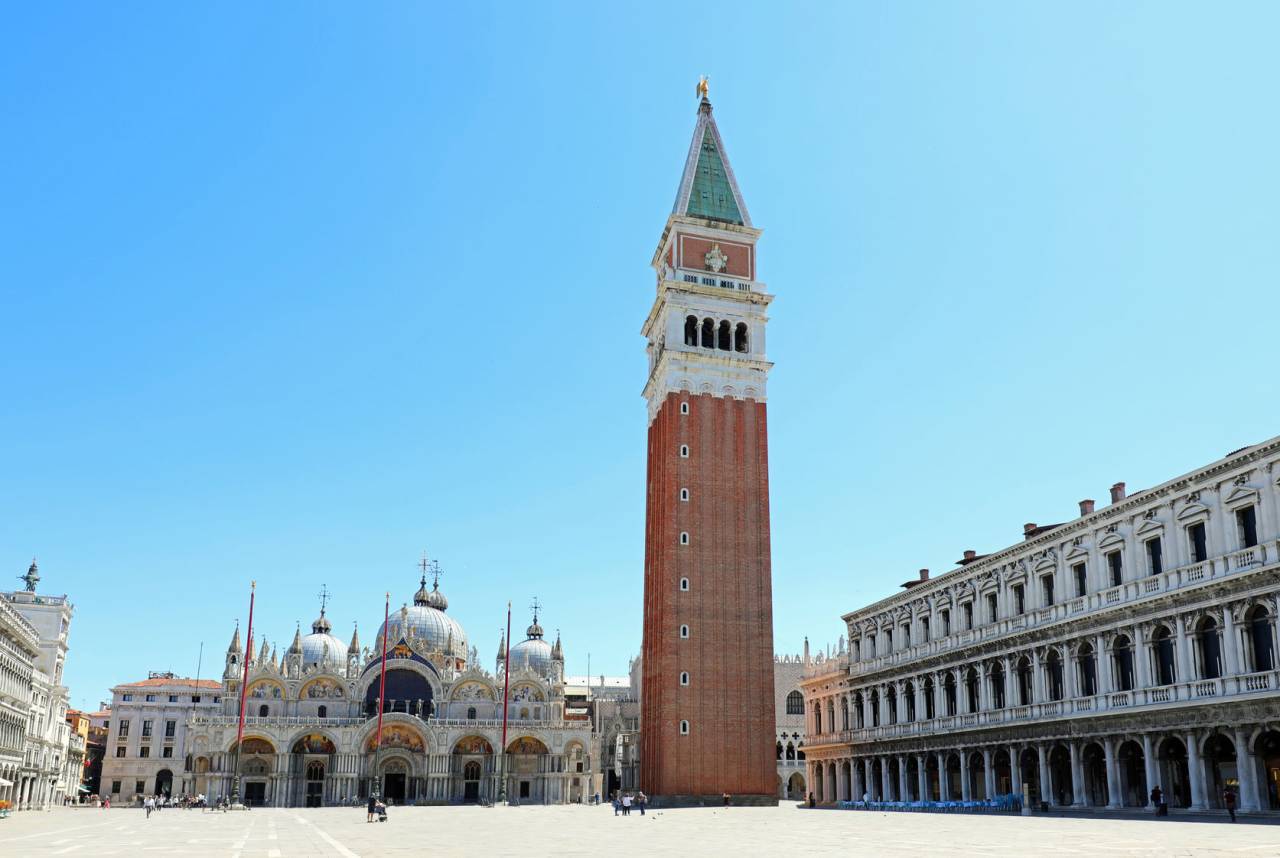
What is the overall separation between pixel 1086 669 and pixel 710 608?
24.0 m

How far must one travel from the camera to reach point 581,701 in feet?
384

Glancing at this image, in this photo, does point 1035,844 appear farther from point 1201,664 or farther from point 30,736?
point 30,736

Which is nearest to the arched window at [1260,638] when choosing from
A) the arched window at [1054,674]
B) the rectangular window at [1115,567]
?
the rectangular window at [1115,567]

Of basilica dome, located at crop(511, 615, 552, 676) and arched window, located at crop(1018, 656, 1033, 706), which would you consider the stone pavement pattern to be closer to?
arched window, located at crop(1018, 656, 1033, 706)

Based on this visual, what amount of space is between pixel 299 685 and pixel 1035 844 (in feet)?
232

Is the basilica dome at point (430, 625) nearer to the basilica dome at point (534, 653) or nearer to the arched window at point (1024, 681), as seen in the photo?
the basilica dome at point (534, 653)

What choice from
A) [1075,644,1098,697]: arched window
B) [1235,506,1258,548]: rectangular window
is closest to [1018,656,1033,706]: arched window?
[1075,644,1098,697]: arched window

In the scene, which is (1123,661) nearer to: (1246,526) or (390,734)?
(1246,526)

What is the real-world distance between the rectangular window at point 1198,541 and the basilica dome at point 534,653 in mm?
70561

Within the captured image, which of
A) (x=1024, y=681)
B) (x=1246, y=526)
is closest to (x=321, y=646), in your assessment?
(x=1024, y=681)

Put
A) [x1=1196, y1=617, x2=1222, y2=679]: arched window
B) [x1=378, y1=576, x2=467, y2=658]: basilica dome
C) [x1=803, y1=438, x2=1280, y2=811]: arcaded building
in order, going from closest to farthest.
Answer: [x1=803, y1=438, x2=1280, y2=811]: arcaded building, [x1=1196, y1=617, x2=1222, y2=679]: arched window, [x1=378, y1=576, x2=467, y2=658]: basilica dome

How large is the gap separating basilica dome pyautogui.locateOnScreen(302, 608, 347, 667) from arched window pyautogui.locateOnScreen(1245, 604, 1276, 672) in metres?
73.5

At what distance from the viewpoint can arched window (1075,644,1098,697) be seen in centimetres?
4312

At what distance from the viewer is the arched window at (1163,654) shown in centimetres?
3878
